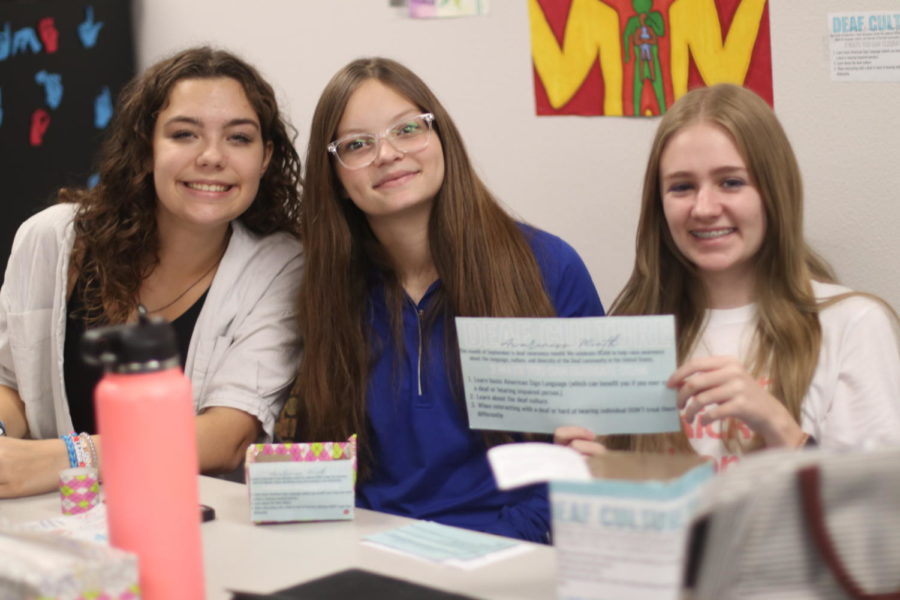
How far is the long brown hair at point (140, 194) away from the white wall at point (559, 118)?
467mm

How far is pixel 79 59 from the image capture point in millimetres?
3033

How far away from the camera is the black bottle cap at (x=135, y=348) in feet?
2.97

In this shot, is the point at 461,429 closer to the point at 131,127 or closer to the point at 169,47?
the point at 131,127

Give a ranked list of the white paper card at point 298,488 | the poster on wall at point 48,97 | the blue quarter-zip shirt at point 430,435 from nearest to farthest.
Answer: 1. the white paper card at point 298,488
2. the blue quarter-zip shirt at point 430,435
3. the poster on wall at point 48,97

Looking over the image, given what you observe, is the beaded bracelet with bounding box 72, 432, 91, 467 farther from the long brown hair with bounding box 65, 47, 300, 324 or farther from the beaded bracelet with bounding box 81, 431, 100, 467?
the long brown hair with bounding box 65, 47, 300, 324

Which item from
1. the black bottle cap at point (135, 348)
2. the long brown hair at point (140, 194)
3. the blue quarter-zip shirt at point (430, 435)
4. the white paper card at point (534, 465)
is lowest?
the blue quarter-zip shirt at point (430, 435)

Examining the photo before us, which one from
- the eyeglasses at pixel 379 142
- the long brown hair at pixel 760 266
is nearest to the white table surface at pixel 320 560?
the long brown hair at pixel 760 266

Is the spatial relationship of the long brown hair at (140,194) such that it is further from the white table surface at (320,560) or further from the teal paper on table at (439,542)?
the teal paper on table at (439,542)

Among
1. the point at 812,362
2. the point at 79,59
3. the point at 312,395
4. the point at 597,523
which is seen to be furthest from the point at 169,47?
the point at 597,523

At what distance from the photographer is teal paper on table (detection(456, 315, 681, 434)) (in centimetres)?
118

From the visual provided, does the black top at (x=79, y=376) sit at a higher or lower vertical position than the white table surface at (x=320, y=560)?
higher

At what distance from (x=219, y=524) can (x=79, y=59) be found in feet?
6.96

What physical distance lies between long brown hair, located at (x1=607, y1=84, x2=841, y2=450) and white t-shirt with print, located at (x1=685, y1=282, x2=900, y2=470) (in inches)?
0.8

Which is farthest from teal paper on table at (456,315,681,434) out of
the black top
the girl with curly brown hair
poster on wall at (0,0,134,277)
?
poster on wall at (0,0,134,277)
